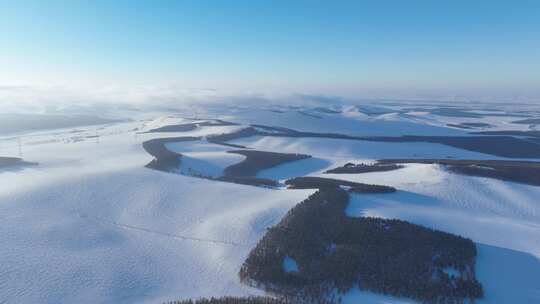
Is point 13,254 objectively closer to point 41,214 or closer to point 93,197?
point 41,214

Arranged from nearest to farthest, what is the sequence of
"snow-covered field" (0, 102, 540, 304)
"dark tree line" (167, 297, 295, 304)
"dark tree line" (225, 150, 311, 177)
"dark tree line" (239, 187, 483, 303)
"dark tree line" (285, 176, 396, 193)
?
1. "dark tree line" (167, 297, 295, 304)
2. "dark tree line" (239, 187, 483, 303)
3. "snow-covered field" (0, 102, 540, 304)
4. "dark tree line" (285, 176, 396, 193)
5. "dark tree line" (225, 150, 311, 177)

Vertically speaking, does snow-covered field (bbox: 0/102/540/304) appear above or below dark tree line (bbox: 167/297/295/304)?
above

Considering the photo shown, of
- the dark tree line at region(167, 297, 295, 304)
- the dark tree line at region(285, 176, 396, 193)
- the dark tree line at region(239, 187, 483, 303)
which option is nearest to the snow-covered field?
the dark tree line at region(167, 297, 295, 304)

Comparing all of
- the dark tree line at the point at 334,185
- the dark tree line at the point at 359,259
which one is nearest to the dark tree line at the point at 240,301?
the dark tree line at the point at 359,259

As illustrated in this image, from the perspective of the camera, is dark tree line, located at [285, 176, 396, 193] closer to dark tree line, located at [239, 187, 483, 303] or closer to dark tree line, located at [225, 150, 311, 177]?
dark tree line, located at [239, 187, 483, 303]

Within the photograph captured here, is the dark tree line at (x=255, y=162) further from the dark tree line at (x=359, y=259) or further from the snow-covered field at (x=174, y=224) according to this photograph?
the dark tree line at (x=359, y=259)

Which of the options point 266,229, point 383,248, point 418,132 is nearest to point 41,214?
point 266,229
